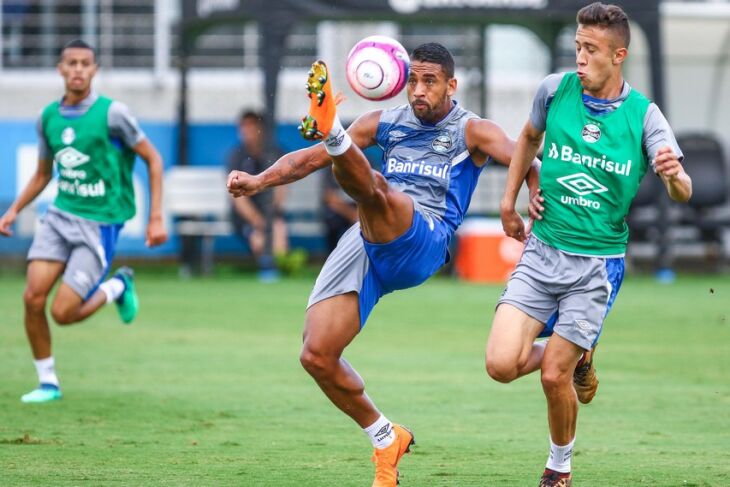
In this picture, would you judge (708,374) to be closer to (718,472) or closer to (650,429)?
(650,429)

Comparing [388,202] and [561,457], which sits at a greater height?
[388,202]

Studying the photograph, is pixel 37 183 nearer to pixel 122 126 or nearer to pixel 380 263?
pixel 122 126

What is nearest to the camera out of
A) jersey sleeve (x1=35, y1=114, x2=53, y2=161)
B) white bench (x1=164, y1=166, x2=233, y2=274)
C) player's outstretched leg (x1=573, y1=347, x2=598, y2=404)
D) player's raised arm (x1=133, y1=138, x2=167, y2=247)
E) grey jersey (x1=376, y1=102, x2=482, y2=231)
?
player's outstretched leg (x1=573, y1=347, x2=598, y2=404)

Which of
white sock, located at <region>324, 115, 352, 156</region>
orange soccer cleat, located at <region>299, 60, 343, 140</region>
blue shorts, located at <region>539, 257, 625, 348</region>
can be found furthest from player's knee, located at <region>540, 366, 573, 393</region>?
orange soccer cleat, located at <region>299, 60, 343, 140</region>

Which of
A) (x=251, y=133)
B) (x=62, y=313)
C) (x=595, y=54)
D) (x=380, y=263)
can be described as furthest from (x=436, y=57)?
(x=251, y=133)

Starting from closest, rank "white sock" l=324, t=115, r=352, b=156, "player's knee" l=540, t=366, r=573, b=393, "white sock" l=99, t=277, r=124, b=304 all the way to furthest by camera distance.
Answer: "white sock" l=324, t=115, r=352, b=156 < "player's knee" l=540, t=366, r=573, b=393 < "white sock" l=99, t=277, r=124, b=304

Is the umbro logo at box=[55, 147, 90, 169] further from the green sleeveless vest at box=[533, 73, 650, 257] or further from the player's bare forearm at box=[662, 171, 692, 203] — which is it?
the player's bare forearm at box=[662, 171, 692, 203]

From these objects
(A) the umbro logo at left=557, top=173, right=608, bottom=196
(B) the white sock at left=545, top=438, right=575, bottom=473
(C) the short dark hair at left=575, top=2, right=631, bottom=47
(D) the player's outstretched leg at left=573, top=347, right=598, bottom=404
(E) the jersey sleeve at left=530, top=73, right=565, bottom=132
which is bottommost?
(B) the white sock at left=545, top=438, right=575, bottom=473

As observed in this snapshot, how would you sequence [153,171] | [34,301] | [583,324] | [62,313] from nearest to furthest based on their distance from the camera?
1. [583,324]
2. [34,301]
3. [62,313]
4. [153,171]

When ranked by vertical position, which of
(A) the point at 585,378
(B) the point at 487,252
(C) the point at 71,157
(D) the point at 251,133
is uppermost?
(C) the point at 71,157

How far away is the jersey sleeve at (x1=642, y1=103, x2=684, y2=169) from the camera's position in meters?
7.32

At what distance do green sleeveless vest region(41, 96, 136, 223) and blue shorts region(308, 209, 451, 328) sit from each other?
13.1ft

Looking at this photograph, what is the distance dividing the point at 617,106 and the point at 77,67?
520 cm

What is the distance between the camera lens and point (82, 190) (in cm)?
1138
